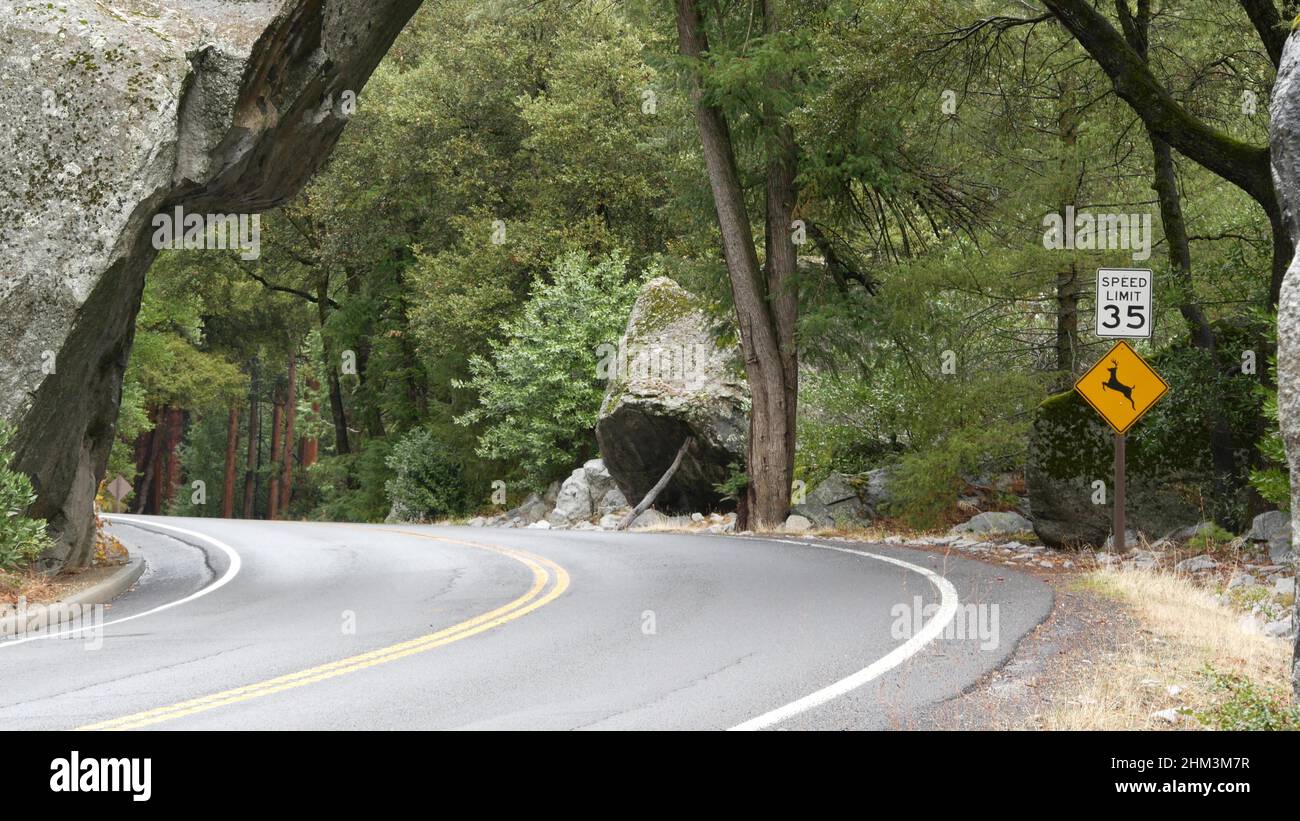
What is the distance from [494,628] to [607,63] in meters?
25.1

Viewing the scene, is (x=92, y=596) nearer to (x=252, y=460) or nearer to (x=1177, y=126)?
(x=1177, y=126)

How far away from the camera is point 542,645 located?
9266 millimetres

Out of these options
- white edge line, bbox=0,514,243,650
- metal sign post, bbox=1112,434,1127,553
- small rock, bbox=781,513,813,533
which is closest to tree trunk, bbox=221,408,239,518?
white edge line, bbox=0,514,243,650

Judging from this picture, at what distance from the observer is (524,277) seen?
35000 millimetres

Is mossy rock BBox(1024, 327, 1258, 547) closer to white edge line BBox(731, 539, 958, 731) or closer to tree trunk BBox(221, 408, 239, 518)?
white edge line BBox(731, 539, 958, 731)

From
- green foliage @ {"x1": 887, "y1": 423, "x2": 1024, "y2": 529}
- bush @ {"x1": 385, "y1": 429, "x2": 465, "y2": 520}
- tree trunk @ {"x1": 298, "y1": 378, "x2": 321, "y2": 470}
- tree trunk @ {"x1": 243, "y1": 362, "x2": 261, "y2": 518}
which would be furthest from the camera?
tree trunk @ {"x1": 243, "y1": 362, "x2": 261, "y2": 518}

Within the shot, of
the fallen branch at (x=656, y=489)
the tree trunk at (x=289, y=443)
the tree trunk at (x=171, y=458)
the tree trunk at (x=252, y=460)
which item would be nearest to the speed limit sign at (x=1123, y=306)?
the fallen branch at (x=656, y=489)

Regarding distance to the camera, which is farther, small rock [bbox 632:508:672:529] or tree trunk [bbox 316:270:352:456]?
tree trunk [bbox 316:270:352:456]

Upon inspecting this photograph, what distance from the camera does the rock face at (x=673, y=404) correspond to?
83.5 ft

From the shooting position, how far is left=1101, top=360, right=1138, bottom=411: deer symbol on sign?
1370 cm

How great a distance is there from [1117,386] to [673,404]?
12.6 metres

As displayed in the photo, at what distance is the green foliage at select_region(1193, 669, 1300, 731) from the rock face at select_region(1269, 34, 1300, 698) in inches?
6.8

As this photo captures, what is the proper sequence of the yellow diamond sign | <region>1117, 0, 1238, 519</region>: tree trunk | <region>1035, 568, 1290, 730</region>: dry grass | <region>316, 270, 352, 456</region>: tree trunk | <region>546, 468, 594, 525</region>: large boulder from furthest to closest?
1. <region>316, 270, 352, 456</region>: tree trunk
2. <region>546, 468, 594, 525</region>: large boulder
3. <region>1117, 0, 1238, 519</region>: tree trunk
4. the yellow diamond sign
5. <region>1035, 568, 1290, 730</region>: dry grass

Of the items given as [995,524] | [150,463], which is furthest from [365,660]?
[150,463]
